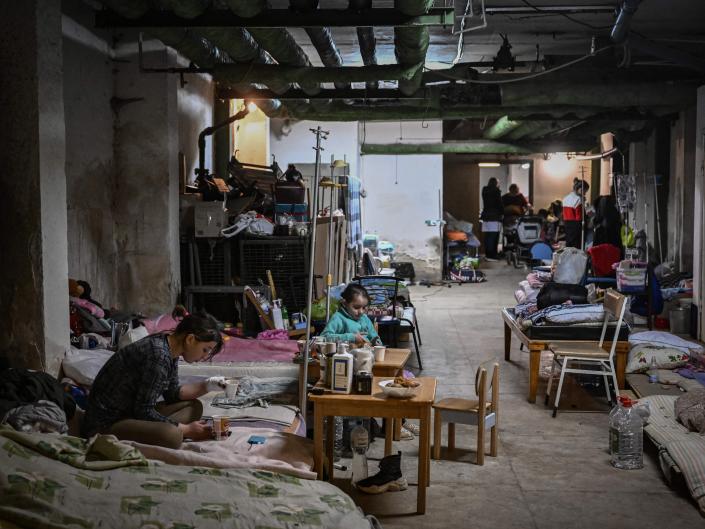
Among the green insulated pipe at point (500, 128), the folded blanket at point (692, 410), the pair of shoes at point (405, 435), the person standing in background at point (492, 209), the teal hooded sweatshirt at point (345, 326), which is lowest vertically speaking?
the pair of shoes at point (405, 435)

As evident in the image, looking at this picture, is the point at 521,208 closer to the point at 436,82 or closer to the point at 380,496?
the point at 436,82

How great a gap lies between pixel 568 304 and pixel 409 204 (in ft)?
32.8

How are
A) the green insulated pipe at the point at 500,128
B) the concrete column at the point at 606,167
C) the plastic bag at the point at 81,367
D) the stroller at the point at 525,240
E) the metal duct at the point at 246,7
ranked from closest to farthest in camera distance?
1. the metal duct at the point at 246,7
2. the plastic bag at the point at 81,367
3. the green insulated pipe at the point at 500,128
4. the concrete column at the point at 606,167
5. the stroller at the point at 525,240

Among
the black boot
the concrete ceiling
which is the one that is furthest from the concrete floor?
the concrete ceiling

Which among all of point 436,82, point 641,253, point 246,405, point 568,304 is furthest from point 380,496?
point 641,253

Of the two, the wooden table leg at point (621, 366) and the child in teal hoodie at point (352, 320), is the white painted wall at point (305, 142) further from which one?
the child in teal hoodie at point (352, 320)

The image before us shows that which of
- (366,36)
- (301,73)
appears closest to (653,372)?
(366,36)

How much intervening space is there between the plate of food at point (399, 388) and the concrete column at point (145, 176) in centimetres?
476

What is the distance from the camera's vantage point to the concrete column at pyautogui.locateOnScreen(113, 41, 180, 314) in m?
9.21

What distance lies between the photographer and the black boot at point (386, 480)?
5.33m

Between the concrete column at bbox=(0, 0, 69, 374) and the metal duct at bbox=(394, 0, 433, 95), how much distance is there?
2599mm

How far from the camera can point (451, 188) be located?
23.0 metres

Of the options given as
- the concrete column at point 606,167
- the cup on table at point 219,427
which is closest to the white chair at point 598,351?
the cup on table at point 219,427

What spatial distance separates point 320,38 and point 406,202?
32.8 feet
